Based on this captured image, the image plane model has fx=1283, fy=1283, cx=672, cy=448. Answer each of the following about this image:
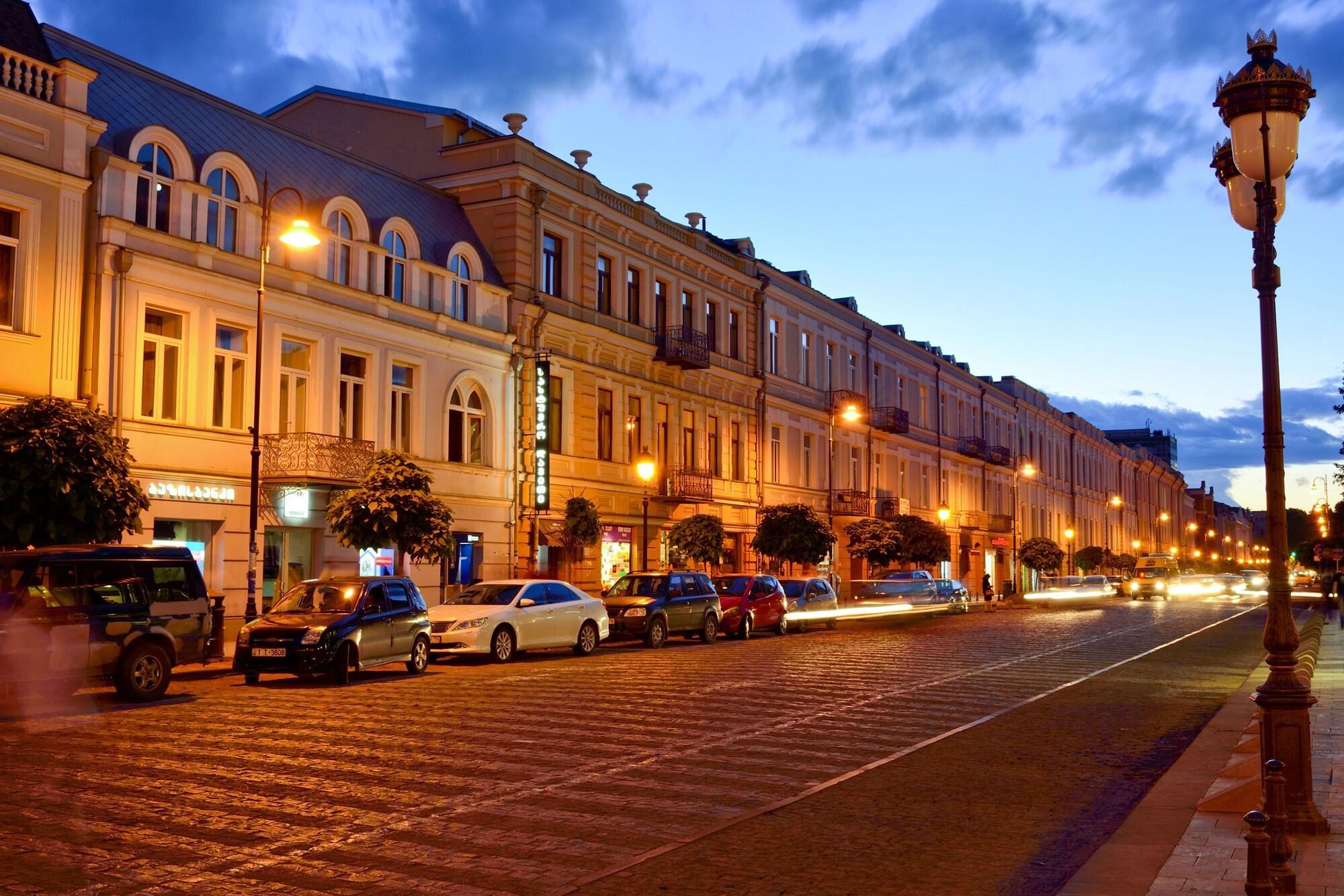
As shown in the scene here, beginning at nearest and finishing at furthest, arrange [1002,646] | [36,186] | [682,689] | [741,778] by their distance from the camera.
Result: 1. [741,778]
2. [682,689]
3. [36,186]
4. [1002,646]

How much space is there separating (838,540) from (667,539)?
1608cm

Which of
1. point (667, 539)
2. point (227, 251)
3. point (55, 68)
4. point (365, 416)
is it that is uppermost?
point (55, 68)

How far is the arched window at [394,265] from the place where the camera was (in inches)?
1233

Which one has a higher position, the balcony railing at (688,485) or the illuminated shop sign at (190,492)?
the balcony railing at (688,485)

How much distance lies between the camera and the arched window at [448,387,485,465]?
3319 cm

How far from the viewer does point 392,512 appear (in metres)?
25.9

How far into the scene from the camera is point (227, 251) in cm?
2622

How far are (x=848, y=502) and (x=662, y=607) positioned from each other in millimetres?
26406

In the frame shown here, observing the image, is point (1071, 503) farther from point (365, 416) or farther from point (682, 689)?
point (682, 689)

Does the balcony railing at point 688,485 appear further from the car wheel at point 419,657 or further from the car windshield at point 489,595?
the car wheel at point 419,657

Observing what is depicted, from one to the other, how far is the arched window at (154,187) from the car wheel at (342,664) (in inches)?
403

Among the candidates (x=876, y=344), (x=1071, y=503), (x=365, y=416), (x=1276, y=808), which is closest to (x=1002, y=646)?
(x=365, y=416)

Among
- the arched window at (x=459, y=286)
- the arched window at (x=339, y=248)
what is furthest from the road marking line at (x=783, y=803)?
the arched window at (x=459, y=286)

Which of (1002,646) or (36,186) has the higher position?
(36,186)
